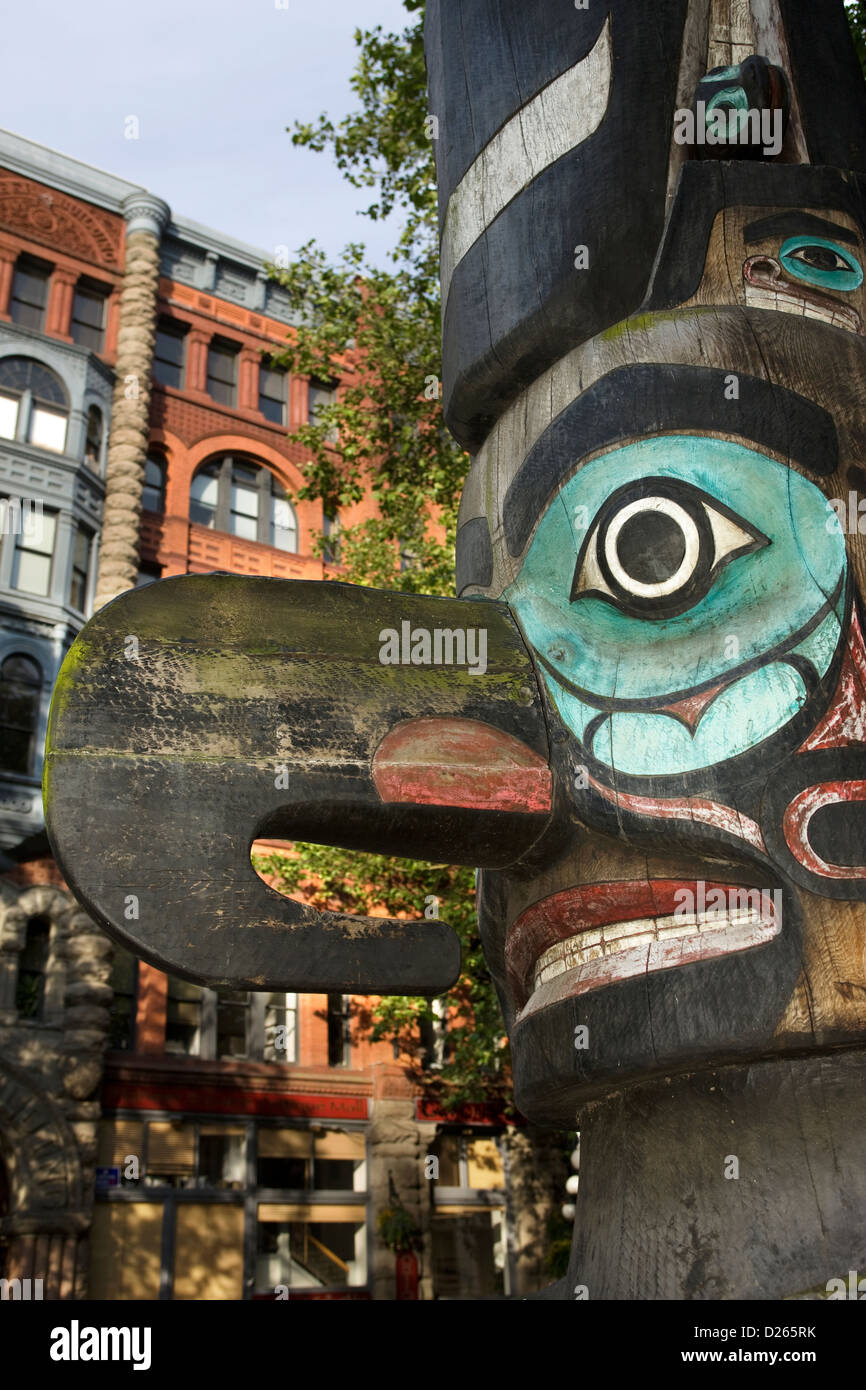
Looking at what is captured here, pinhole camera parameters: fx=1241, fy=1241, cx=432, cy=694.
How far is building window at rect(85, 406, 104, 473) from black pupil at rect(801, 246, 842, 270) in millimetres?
18393

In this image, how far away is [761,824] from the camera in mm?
2156

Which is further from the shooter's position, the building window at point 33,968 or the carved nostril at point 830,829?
the building window at point 33,968

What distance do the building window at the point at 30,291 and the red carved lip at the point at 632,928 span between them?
20.5 m

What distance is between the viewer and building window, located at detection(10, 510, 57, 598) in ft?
59.7

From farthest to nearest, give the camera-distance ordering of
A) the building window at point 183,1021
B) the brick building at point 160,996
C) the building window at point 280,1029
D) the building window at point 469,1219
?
1. the building window at point 469,1219
2. the building window at point 280,1029
3. the building window at point 183,1021
4. the brick building at point 160,996

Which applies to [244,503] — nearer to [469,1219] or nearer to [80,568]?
[80,568]

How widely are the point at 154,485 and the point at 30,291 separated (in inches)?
149

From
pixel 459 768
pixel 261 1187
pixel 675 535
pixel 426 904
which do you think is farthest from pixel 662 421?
pixel 261 1187

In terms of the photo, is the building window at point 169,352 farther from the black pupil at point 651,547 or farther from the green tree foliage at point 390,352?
the black pupil at point 651,547

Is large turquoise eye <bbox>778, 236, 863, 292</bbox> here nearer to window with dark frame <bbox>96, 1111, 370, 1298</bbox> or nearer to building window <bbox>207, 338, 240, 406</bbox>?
window with dark frame <bbox>96, 1111, 370, 1298</bbox>

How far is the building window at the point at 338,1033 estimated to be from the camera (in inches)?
758

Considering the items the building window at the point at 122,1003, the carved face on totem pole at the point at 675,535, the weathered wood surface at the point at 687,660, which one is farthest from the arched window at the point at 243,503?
the weathered wood surface at the point at 687,660
